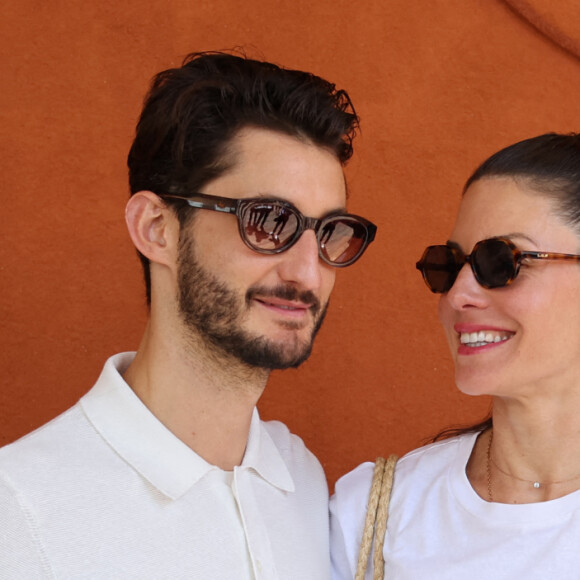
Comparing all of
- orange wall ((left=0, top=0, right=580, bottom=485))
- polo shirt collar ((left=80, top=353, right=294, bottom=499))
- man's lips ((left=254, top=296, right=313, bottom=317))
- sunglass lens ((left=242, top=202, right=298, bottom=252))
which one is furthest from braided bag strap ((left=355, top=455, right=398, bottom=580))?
orange wall ((left=0, top=0, right=580, bottom=485))

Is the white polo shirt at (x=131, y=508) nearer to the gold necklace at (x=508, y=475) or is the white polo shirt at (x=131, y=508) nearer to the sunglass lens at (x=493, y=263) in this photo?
the gold necklace at (x=508, y=475)

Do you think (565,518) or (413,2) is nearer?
(565,518)

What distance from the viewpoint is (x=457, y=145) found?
3018 millimetres

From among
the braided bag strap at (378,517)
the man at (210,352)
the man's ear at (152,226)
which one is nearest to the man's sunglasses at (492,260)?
the man at (210,352)

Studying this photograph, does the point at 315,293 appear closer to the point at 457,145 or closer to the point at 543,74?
the point at 457,145

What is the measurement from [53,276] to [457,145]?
1453 mm

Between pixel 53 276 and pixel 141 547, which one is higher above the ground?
pixel 53 276

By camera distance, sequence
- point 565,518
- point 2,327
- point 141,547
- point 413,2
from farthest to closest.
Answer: point 413,2, point 2,327, point 565,518, point 141,547

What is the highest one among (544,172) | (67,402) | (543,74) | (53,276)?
(543,74)

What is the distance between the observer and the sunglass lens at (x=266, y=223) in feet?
5.68

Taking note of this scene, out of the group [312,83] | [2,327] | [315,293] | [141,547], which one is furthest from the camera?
[2,327]

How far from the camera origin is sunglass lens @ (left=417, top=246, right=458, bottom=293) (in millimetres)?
1850

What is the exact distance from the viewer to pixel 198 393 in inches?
69.4

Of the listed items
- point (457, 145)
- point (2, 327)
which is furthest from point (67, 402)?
point (457, 145)
